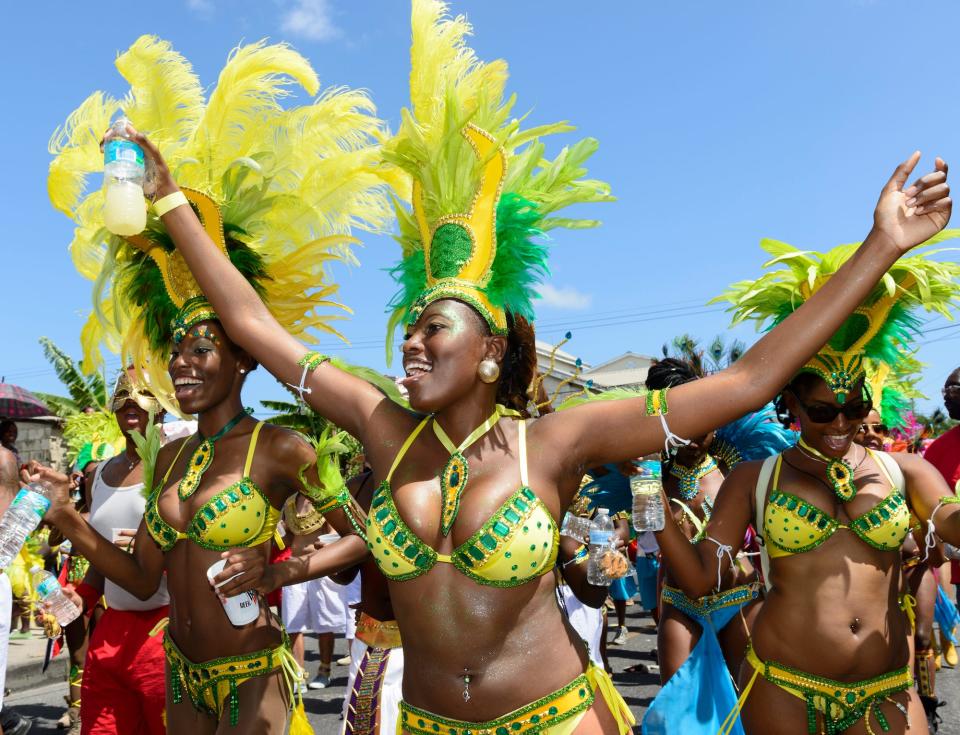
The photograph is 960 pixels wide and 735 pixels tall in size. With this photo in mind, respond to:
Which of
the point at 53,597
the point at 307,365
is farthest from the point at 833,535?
the point at 53,597

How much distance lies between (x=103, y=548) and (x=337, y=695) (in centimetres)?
546

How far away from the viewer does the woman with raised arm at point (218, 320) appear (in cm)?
354

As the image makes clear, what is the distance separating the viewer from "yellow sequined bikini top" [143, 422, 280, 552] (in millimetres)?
3518

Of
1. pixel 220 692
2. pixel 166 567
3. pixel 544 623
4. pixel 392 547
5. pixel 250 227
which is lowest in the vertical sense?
pixel 220 692

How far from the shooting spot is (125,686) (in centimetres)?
438

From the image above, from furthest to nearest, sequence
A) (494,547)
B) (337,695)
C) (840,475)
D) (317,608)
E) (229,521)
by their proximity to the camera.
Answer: (317,608) → (337,695) → (840,475) → (229,521) → (494,547)

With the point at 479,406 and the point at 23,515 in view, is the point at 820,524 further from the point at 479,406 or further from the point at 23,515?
the point at 23,515

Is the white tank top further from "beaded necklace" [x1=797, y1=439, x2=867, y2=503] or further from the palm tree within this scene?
the palm tree

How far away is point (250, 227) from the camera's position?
13.3 ft

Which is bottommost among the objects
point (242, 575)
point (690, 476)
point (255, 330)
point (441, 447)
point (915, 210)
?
point (690, 476)

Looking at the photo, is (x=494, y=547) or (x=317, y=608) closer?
(x=494, y=547)

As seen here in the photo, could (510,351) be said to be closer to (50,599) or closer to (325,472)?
(325,472)

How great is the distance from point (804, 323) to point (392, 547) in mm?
1385

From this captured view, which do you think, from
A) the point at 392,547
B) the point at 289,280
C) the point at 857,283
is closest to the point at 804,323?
the point at 857,283
